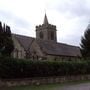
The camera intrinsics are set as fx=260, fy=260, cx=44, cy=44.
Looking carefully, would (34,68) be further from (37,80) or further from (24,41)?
(24,41)

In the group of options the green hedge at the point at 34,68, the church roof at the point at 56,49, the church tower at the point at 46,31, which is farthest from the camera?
the church tower at the point at 46,31

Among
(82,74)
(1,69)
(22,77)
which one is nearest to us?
(1,69)

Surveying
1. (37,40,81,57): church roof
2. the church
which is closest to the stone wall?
the church

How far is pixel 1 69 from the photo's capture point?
91.9ft

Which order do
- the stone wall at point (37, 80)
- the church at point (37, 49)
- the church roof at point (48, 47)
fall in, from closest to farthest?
the stone wall at point (37, 80) → the church at point (37, 49) → the church roof at point (48, 47)

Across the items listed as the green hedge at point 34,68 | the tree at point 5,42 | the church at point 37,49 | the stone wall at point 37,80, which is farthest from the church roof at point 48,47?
the tree at point 5,42

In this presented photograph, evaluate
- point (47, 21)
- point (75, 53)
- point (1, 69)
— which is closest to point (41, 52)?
point (75, 53)

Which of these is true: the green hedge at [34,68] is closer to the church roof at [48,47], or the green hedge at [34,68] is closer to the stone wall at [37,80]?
the stone wall at [37,80]

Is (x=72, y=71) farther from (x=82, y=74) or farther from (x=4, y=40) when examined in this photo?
(x=4, y=40)

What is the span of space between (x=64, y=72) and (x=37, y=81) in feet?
21.9

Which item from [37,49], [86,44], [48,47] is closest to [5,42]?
[37,49]

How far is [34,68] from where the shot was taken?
1239 inches

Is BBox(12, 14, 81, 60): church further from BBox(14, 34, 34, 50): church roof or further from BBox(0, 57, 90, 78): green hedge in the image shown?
BBox(0, 57, 90, 78): green hedge

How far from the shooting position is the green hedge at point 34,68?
2855 centimetres
